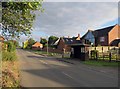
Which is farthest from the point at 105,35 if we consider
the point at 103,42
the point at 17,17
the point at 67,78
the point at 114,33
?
the point at 17,17

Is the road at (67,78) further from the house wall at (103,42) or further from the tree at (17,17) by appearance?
the house wall at (103,42)

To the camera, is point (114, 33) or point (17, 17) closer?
point (17, 17)

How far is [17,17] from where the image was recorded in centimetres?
1035

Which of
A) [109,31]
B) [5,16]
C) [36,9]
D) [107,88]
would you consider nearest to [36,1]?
[36,9]

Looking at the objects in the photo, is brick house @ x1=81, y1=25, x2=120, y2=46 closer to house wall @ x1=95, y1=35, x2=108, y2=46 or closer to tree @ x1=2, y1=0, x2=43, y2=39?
house wall @ x1=95, y1=35, x2=108, y2=46

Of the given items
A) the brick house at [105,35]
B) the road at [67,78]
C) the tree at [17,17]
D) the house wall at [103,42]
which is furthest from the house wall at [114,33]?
the tree at [17,17]

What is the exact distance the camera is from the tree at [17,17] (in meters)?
9.18

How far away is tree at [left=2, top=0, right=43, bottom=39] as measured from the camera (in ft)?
30.1

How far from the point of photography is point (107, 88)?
1316 cm

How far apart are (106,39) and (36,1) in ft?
201

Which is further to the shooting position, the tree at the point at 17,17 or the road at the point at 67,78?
the road at the point at 67,78

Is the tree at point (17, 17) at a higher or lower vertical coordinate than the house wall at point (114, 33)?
lower

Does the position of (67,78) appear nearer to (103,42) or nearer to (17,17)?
(17,17)

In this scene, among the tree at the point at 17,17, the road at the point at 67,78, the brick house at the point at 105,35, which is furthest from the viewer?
the brick house at the point at 105,35
